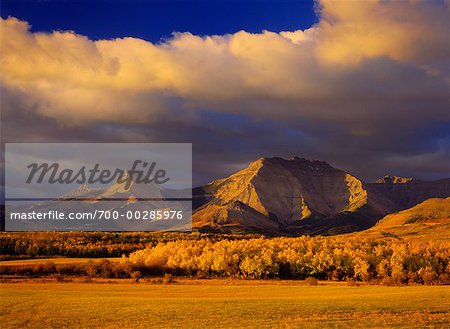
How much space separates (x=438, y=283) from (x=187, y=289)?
59.6 metres

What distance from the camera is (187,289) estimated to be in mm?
93125

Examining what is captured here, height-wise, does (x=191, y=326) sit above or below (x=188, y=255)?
below

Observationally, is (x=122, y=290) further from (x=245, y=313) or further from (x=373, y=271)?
(x=373, y=271)

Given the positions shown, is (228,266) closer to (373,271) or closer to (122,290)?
(373,271)

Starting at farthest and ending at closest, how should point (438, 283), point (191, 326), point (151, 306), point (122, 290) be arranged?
point (438, 283) → point (122, 290) → point (151, 306) → point (191, 326)

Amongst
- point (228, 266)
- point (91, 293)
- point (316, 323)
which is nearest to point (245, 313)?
point (316, 323)

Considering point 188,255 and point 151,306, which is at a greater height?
point 188,255

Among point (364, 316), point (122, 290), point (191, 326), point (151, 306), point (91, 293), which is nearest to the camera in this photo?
point (191, 326)

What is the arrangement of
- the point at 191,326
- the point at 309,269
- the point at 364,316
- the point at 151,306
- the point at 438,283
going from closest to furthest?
the point at 191,326
the point at 364,316
the point at 151,306
the point at 438,283
the point at 309,269

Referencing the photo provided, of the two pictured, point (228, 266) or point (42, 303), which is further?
point (228, 266)

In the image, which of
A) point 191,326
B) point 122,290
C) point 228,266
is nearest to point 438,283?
point 228,266

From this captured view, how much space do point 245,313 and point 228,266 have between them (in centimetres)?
7286

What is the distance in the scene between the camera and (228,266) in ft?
427

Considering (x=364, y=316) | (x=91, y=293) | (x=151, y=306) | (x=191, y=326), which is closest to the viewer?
(x=191, y=326)
